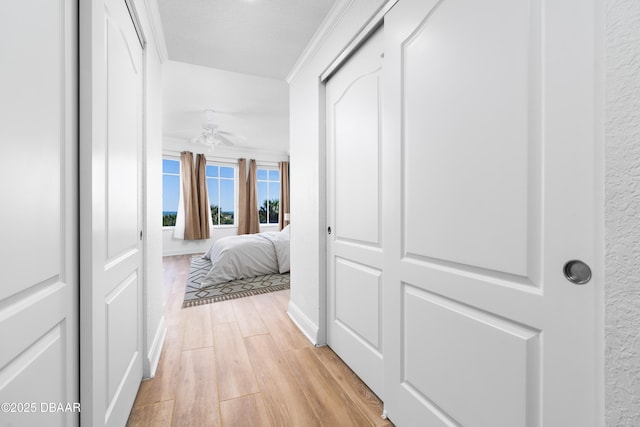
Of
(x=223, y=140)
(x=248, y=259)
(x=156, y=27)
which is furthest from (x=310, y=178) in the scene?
(x=223, y=140)

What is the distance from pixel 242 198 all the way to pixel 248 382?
18.9ft

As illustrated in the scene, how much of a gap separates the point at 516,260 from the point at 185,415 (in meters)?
1.63

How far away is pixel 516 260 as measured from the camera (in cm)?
81

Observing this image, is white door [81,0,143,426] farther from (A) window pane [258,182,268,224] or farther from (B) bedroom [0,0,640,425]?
(A) window pane [258,182,268,224]

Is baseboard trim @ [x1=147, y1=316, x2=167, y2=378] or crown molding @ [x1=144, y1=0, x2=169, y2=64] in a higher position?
crown molding @ [x1=144, y1=0, x2=169, y2=64]

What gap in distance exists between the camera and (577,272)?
0.68m

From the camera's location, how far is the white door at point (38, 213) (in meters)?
0.61

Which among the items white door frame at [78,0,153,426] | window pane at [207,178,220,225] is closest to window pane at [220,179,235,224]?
window pane at [207,178,220,225]

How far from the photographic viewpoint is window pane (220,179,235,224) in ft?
23.2

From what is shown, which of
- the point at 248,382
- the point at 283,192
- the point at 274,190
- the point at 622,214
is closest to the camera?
the point at 622,214

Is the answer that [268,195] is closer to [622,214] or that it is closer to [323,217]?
[323,217]

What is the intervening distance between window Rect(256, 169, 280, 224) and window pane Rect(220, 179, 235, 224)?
0.73 meters

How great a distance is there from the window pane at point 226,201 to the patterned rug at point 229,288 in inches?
115

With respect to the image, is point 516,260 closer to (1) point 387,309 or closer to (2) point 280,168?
(1) point 387,309
